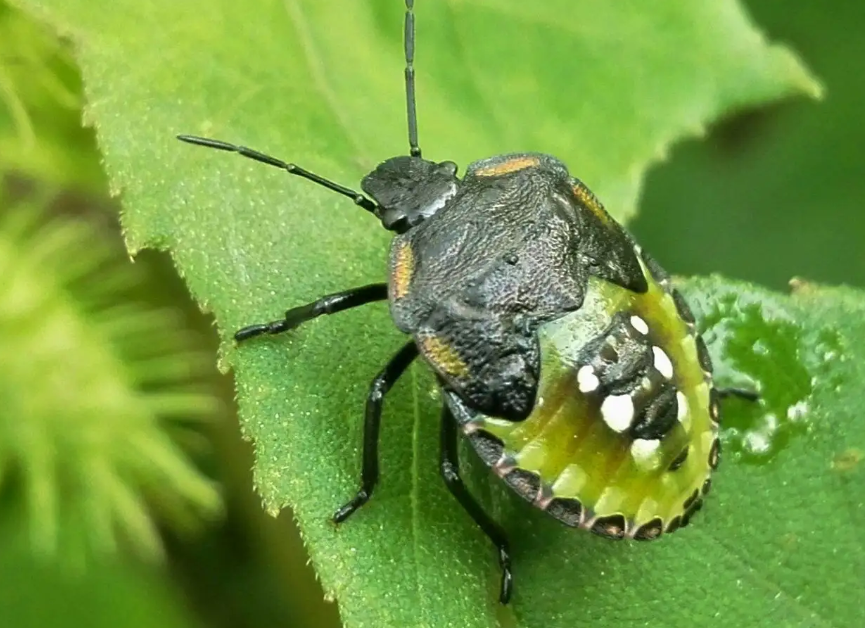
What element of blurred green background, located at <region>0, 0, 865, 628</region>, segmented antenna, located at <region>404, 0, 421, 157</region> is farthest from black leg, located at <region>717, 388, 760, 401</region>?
blurred green background, located at <region>0, 0, 865, 628</region>

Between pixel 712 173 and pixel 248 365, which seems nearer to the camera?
pixel 248 365

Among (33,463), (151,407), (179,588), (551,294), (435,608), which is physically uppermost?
(551,294)

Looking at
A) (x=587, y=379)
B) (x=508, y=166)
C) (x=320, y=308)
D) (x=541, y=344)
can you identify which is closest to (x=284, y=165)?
(x=320, y=308)

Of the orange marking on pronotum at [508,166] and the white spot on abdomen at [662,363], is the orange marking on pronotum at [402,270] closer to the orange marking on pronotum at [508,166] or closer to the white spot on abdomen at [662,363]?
the orange marking on pronotum at [508,166]

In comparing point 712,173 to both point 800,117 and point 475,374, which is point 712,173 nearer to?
point 800,117

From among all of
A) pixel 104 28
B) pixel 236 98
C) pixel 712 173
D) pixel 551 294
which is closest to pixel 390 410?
pixel 551 294

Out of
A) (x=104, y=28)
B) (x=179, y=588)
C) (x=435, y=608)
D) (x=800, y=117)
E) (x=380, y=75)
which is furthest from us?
(x=800, y=117)

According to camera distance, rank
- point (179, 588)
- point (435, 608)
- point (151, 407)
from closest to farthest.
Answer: point (435, 608)
point (151, 407)
point (179, 588)

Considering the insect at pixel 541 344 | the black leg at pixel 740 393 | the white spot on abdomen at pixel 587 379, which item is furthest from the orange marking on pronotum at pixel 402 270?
the black leg at pixel 740 393

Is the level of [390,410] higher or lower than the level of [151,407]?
higher
